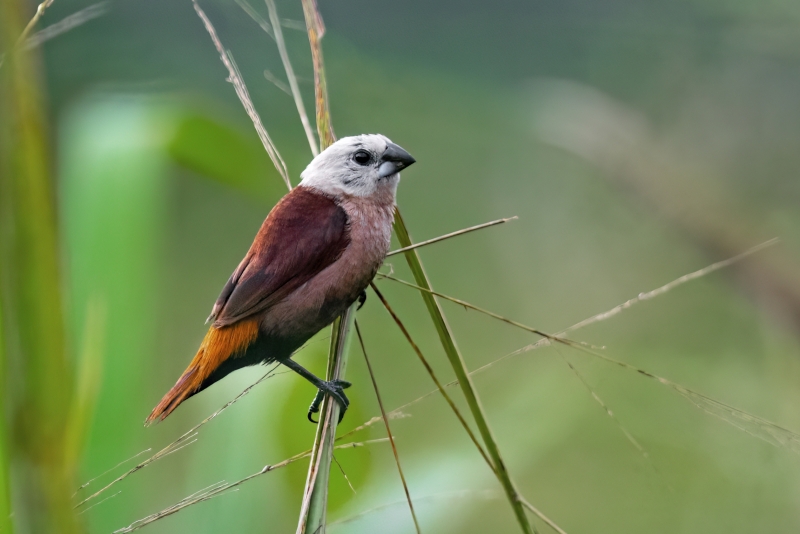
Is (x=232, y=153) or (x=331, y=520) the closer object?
(x=331, y=520)

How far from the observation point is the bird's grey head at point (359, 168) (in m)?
0.83

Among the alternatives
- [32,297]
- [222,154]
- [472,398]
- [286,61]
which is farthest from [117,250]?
[32,297]

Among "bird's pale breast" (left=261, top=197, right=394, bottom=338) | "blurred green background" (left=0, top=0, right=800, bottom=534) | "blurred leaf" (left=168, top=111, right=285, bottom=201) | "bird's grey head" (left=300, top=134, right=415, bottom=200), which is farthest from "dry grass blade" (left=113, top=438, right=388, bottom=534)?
"blurred leaf" (left=168, top=111, right=285, bottom=201)

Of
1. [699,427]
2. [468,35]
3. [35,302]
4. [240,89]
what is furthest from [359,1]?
[35,302]

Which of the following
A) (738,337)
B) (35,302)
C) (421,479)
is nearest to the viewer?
(35,302)

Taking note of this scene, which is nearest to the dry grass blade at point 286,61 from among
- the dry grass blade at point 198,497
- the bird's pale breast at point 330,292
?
the bird's pale breast at point 330,292

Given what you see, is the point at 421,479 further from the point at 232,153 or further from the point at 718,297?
the point at 718,297

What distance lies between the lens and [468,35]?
6.39 ft

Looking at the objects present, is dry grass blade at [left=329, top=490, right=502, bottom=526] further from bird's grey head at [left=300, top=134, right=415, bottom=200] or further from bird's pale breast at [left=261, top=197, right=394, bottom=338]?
bird's grey head at [left=300, top=134, right=415, bottom=200]

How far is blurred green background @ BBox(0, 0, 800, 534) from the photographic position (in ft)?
2.89

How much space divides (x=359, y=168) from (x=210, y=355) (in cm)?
32

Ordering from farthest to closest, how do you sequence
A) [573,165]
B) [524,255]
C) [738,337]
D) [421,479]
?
1. [573,165]
2. [524,255]
3. [738,337]
4. [421,479]

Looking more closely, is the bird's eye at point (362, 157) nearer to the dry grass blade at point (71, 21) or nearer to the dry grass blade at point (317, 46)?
the dry grass blade at point (317, 46)

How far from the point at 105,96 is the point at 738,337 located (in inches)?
55.7
